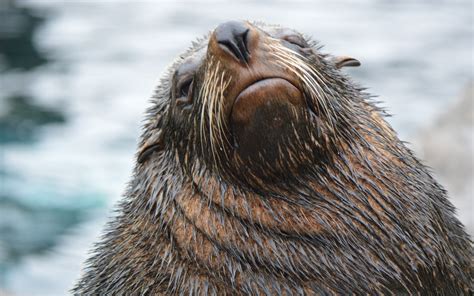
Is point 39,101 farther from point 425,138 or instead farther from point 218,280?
point 218,280

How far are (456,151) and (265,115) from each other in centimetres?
775

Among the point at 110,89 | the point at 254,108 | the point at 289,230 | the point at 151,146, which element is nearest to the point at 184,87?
the point at 151,146

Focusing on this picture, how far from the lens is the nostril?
17.4ft

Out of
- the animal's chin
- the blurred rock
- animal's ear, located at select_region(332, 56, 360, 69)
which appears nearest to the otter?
the animal's chin

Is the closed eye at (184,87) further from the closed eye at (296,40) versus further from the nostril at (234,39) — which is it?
the nostril at (234,39)

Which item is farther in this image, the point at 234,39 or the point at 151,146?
the point at 151,146

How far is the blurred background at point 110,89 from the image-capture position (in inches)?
571

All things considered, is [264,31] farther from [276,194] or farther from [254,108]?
[276,194]

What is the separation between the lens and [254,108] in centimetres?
534

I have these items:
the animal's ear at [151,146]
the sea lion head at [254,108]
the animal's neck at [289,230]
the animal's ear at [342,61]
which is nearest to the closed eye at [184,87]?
the sea lion head at [254,108]

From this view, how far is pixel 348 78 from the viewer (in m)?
6.61

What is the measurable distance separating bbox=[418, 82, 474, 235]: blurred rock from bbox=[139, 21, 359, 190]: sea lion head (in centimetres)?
580

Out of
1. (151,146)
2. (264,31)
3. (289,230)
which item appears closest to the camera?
(289,230)

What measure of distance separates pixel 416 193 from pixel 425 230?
248 mm
